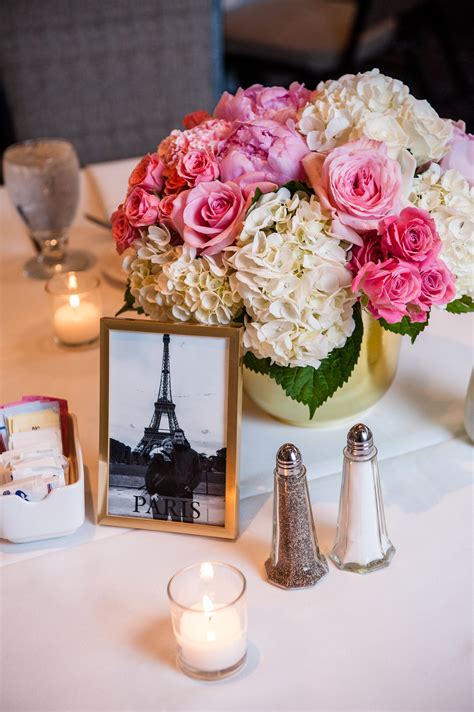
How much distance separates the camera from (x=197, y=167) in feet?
2.58

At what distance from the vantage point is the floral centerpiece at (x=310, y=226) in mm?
725

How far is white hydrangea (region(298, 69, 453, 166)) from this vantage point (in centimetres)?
77

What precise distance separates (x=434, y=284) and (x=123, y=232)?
31 cm

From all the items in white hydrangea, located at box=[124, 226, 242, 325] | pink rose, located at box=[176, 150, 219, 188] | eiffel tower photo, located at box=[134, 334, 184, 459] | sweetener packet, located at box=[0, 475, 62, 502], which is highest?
pink rose, located at box=[176, 150, 219, 188]

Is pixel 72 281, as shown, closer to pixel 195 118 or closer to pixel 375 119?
pixel 195 118

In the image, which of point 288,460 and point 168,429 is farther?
point 168,429

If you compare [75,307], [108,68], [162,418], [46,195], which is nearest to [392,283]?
[162,418]

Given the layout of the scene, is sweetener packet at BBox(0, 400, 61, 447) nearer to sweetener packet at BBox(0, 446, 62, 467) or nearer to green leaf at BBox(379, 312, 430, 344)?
sweetener packet at BBox(0, 446, 62, 467)

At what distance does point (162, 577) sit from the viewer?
77 cm

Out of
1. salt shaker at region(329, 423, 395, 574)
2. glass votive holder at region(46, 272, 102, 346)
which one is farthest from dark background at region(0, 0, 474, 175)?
salt shaker at region(329, 423, 395, 574)

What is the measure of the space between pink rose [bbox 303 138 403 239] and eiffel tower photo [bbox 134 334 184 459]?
0.69 feet

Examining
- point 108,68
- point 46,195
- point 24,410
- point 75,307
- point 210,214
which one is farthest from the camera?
point 108,68

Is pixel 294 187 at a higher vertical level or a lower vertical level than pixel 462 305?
higher

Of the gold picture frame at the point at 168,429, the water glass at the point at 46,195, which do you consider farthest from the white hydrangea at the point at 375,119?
the water glass at the point at 46,195
